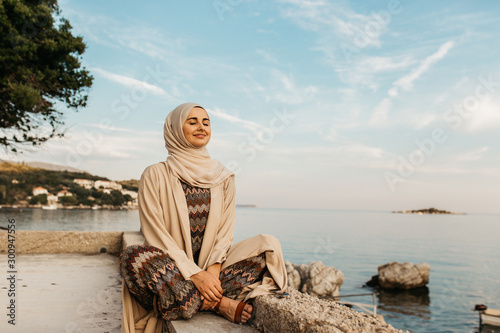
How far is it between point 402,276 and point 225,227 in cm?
2263

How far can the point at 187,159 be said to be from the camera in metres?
2.71

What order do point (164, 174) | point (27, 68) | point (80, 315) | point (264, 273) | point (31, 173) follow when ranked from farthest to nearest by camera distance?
point (31, 173)
point (27, 68)
point (80, 315)
point (164, 174)
point (264, 273)

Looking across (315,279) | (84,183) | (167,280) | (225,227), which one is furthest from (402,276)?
(167,280)

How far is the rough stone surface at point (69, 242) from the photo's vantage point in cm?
655

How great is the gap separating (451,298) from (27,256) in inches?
1021

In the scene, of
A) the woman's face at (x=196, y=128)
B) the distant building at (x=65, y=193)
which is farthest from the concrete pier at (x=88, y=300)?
the distant building at (x=65, y=193)

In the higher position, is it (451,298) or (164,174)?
(164,174)

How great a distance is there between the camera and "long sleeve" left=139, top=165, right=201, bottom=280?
240cm

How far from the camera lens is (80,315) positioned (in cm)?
314

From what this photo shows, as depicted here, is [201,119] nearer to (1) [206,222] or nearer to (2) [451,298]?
(1) [206,222]

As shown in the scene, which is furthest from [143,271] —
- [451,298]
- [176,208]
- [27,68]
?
[451,298]

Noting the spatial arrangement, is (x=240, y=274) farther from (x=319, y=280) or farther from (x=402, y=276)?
(x=402, y=276)

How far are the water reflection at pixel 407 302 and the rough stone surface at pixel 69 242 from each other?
1629 cm

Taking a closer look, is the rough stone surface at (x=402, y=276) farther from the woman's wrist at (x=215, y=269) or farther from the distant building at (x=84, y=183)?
the woman's wrist at (x=215, y=269)
